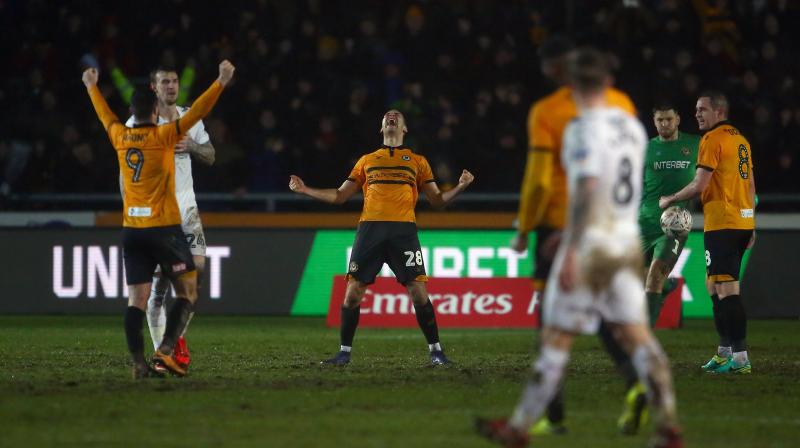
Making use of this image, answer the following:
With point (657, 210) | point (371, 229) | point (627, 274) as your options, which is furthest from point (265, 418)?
point (657, 210)

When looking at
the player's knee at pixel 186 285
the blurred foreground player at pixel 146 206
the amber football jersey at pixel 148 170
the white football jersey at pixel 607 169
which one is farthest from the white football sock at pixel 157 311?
the white football jersey at pixel 607 169

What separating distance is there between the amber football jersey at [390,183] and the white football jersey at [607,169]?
584 cm

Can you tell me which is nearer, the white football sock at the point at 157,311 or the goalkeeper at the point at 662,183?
the white football sock at the point at 157,311

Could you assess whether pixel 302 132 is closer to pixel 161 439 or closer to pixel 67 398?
pixel 67 398

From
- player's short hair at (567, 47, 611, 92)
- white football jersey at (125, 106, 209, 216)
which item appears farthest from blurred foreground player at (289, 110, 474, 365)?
player's short hair at (567, 47, 611, 92)

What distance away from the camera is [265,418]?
880cm

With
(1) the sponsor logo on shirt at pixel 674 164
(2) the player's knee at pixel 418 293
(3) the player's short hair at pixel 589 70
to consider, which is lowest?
(2) the player's knee at pixel 418 293

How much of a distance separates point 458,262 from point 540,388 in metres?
12.4

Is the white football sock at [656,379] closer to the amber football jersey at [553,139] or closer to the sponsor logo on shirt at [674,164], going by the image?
the amber football jersey at [553,139]

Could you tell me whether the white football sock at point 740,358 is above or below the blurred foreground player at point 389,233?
below

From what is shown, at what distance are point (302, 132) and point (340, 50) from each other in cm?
228

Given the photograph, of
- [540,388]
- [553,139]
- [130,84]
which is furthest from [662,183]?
[130,84]

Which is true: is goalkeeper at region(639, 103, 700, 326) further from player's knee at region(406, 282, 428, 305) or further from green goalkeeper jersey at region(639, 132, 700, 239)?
player's knee at region(406, 282, 428, 305)

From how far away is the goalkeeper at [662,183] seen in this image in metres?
13.4
